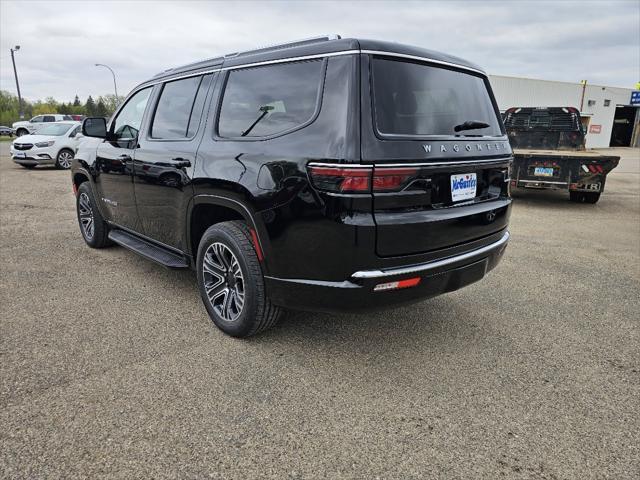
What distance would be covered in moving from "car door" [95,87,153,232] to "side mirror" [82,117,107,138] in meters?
0.06

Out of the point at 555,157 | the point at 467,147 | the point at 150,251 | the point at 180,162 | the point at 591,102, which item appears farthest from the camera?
the point at 591,102

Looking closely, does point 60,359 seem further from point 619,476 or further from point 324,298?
point 619,476

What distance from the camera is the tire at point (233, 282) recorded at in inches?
113

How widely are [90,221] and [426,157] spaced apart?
4425mm

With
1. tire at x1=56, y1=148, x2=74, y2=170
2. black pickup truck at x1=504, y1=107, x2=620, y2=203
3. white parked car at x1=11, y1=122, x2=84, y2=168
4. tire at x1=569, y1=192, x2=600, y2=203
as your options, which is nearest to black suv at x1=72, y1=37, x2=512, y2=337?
black pickup truck at x1=504, y1=107, x2=620, y2=203

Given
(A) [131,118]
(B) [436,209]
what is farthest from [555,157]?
(A) [131,118]

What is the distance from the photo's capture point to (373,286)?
96.3 inches

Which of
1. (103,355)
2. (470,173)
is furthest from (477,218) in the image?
(103,355)

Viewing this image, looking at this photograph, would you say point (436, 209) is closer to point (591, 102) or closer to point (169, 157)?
point (169, 157)

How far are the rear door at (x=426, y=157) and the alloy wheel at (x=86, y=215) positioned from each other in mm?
4080

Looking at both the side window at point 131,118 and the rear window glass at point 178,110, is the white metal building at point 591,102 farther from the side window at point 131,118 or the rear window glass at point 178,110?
the rear window glass at point 178,110

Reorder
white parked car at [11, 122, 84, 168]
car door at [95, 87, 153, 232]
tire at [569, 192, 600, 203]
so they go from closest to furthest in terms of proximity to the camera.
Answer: car door at [95, 87, 153, 232]
tire at [569, 192, 600, 203]
white parked car at [11, 122, 84, 168]

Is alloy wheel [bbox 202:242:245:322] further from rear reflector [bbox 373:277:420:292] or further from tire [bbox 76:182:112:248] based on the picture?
tire [bbox 76:182:112:248]

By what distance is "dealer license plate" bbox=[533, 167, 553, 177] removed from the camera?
8.48 metres
